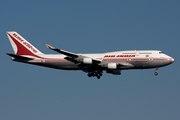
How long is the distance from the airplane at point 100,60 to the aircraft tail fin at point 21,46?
0.58m

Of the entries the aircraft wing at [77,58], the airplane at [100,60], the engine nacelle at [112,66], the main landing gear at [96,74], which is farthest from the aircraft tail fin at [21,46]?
the engine nacelle at [112,66]

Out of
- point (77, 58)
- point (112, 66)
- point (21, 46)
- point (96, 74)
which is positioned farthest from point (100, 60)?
point (21, 46)

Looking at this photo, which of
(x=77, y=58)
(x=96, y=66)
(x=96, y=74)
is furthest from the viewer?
(x=96, y=74)

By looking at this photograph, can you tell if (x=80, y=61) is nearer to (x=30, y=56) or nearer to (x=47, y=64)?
(x=47, y=64)

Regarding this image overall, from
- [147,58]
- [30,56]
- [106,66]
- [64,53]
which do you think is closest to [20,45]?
[30,56]

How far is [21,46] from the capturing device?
63.9m

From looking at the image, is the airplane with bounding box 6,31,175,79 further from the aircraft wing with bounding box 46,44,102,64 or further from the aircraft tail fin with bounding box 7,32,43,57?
the aircraft tail fin with bounding box 7,32,43,57

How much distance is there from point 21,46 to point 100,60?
→ 17170 millimetres

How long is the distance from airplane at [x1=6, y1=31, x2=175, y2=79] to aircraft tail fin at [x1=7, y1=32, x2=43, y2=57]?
58 centimetres

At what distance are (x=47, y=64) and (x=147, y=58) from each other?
1960 cm

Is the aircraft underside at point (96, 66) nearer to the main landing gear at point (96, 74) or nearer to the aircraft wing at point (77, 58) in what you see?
the main landing gear at point (96, 74)

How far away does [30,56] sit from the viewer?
62.8 meters

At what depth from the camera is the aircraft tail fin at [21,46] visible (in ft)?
208

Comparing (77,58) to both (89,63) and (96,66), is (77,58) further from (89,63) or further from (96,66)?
(96,66)
